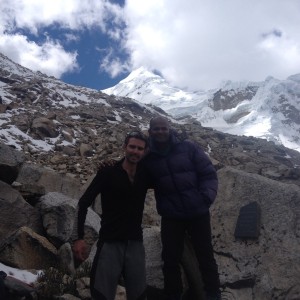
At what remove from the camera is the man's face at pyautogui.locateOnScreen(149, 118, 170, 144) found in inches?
176

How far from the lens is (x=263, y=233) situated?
5.88 metres

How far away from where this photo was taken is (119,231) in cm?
387

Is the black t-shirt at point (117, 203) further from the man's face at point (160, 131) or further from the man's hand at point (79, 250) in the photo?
the man's face at point (160, 131)

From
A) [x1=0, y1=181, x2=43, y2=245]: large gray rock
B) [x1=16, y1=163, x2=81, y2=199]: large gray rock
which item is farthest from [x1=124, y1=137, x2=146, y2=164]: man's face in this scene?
[x1=16, y1=163, x2=81, y2=199]: large gray rock

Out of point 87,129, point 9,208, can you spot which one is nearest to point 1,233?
point 9,208

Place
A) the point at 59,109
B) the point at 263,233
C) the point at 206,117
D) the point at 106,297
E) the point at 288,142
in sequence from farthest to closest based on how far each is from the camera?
the point at 206,117 → the point at 288,142 → the point at 59,109 → the point at 263,233 → the point at 106,297

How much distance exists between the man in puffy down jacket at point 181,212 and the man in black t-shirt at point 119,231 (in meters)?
0.37

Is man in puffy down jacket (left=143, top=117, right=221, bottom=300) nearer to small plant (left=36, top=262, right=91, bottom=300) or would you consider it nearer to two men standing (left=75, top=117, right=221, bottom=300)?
two men standing (left=75, top=117, right=221, bottom=300)

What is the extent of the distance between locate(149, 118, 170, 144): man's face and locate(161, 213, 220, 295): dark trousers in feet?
2.96

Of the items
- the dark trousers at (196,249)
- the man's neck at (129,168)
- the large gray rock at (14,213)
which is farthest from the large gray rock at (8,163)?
the dark trousers at (196,249)

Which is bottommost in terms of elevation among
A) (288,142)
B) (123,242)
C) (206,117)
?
(123,242)

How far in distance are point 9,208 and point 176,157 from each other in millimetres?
3557

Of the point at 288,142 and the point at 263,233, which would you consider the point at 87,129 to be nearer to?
the point at 263,233

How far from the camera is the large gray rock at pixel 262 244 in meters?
5.45
